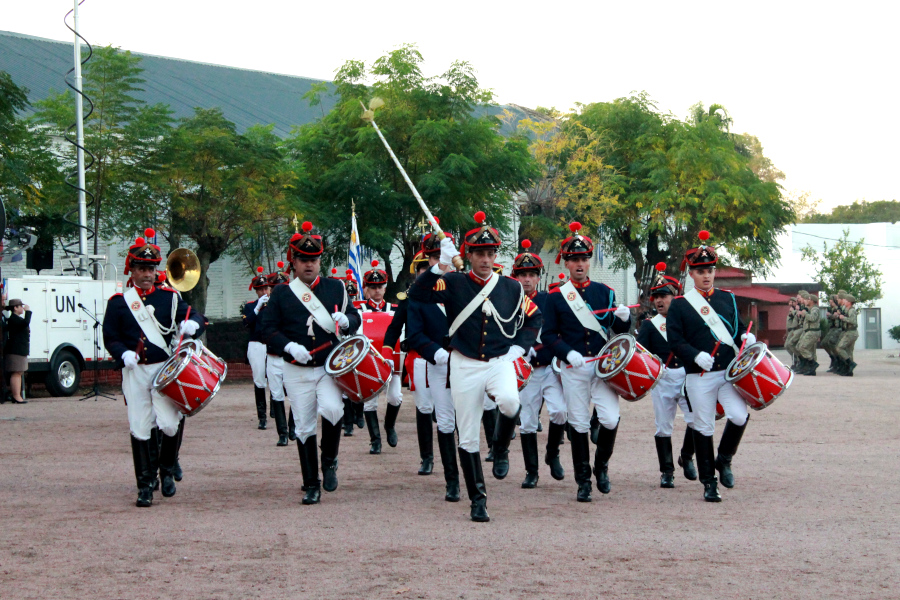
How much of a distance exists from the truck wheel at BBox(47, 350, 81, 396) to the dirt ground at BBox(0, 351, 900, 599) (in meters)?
9.66

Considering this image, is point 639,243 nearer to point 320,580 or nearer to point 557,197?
point 557,197

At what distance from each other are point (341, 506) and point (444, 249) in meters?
2.08

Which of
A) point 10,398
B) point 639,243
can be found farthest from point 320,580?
point 639,243

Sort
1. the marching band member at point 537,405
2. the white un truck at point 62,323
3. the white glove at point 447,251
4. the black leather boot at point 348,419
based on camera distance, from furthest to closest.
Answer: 1. the white un truck at point 62,323
2. the black leather boot at point 348,419
3. the marching band member at point 537,405
4. the white glove at point 447,251

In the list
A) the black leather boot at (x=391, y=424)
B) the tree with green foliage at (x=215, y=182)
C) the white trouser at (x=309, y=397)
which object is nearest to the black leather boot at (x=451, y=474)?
the white trouser at (x=309, y=397)

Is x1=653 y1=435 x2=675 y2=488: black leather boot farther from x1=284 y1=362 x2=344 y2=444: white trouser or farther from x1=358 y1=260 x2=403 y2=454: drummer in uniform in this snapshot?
x1=358 y1=260 x2=403 y2=454: drummer in uniform

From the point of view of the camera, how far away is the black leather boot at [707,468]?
27.2ft

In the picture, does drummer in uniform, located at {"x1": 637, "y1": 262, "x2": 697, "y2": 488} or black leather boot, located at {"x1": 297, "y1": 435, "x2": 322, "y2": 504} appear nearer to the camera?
black leather boot, located at {"x1": 297, "y1": 435, "x2": 322, "y2": 504}

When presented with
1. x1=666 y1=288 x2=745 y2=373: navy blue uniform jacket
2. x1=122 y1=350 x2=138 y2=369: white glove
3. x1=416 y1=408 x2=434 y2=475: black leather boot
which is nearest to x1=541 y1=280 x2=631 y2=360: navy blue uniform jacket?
x1=666 y1=288 x2=745 y2=373: navy blue uniform jacket

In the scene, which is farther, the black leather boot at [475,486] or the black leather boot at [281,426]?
the black leather boot at [281,426]

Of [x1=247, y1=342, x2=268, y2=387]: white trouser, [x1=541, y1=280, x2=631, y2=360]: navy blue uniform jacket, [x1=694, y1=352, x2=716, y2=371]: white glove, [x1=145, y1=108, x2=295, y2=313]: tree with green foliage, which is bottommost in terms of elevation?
[x1=247, y1=342, x2=268, y2=387]: white trouser

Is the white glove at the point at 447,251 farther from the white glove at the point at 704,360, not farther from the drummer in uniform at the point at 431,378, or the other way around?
the white glove at the point at 704,360

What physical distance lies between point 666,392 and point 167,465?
449 centimetres

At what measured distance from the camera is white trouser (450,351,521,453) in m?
7.56
